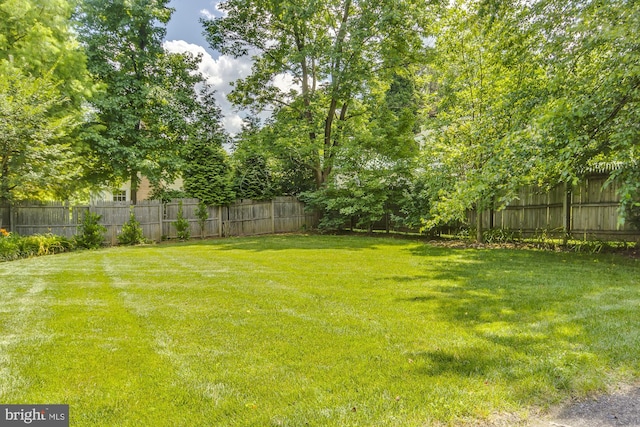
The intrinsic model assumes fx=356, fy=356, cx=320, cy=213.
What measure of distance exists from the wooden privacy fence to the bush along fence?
358 inches

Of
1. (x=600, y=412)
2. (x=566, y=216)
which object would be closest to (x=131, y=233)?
(x=600, y=412)

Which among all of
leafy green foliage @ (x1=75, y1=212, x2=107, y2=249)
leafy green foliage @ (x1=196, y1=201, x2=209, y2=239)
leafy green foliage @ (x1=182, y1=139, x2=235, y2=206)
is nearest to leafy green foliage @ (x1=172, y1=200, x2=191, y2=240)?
leafy green foliage @ (x1=196, y1=201, x2=209, y2=239)

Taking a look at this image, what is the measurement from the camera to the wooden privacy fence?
354 inches

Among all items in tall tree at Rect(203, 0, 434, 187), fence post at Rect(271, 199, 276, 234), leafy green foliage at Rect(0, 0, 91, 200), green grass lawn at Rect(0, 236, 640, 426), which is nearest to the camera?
green grass lawn at Rect(0, 236, 640, 426)

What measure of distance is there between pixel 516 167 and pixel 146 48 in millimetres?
16947

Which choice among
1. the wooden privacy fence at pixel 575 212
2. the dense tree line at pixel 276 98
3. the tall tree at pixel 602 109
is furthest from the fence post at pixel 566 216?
the tall tree at pixel 602 109

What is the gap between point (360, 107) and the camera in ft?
53.5

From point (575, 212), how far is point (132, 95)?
16537mm

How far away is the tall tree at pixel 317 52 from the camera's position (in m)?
13.9

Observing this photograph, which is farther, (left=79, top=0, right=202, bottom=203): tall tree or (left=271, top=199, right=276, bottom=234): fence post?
(left=271, top=199, right=276, bottom=234): fence post

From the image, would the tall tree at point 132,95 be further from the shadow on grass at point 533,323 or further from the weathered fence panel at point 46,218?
the shadow on grass at point 533,323

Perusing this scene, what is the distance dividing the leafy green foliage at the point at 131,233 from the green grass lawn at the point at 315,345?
21.9ft

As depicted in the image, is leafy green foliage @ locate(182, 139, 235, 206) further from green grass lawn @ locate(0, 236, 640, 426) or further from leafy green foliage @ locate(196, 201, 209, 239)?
green grass lawn @ locate(0, 236, 640, 426)

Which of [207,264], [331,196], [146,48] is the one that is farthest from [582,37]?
[146,48]
